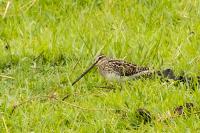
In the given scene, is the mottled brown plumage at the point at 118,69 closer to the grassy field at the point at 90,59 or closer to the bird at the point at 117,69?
the bird at the point at 117,69

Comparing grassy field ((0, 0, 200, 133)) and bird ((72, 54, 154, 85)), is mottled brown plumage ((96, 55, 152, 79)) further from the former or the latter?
grassy field ((0, 0, 200, 133))

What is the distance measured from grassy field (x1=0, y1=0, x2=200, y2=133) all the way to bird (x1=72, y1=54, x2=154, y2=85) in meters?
0.10

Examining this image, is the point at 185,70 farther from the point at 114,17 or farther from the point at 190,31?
the point at 114,17

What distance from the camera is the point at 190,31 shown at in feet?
29.1

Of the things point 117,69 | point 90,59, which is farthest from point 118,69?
point 90,59

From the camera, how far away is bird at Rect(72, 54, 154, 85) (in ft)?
25.2

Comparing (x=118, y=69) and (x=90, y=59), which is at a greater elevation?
(x=90, y=59)

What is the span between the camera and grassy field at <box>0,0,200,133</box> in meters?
6.84

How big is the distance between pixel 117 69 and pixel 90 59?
551 mm

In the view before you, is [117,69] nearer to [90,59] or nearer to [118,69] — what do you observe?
[118,69]

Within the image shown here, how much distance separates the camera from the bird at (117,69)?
7.68m

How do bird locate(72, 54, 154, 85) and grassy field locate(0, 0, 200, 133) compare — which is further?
bird locate(72, 54, 154, 85)

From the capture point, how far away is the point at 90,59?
8305 mm

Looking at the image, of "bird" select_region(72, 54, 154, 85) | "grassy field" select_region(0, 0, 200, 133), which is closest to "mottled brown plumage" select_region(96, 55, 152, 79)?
"bird" select_region(72, 54, 154, 85)
